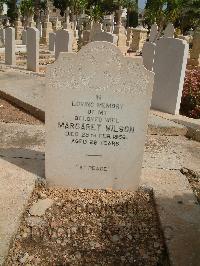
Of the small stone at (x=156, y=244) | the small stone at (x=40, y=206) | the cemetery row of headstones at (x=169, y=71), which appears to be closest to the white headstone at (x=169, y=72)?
the cemetery row of headstones at (x=169, y=71)

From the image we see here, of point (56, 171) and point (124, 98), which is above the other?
point (124, 98)

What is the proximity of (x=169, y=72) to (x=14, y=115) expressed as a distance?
275 centimetres

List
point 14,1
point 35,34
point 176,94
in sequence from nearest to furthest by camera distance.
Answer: point 176,94 < point 35,34 < point 14,1

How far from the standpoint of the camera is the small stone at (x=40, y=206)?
2.83 metres

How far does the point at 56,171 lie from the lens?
3.24 m

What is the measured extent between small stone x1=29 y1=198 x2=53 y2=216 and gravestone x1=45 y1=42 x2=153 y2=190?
0.30m

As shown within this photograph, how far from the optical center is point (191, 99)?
671 cm

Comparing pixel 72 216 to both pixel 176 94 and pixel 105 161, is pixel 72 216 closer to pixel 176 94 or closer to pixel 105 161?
pixel 105 161

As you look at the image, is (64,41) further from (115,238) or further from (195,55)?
(115,238)


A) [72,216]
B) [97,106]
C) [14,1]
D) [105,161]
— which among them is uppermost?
[14,1]

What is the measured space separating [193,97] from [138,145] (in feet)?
13.1

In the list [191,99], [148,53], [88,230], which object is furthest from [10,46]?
[88,230]

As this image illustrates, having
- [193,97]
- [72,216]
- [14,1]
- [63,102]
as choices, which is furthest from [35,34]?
[14,1]

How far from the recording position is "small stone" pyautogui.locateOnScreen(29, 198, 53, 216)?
283cm
